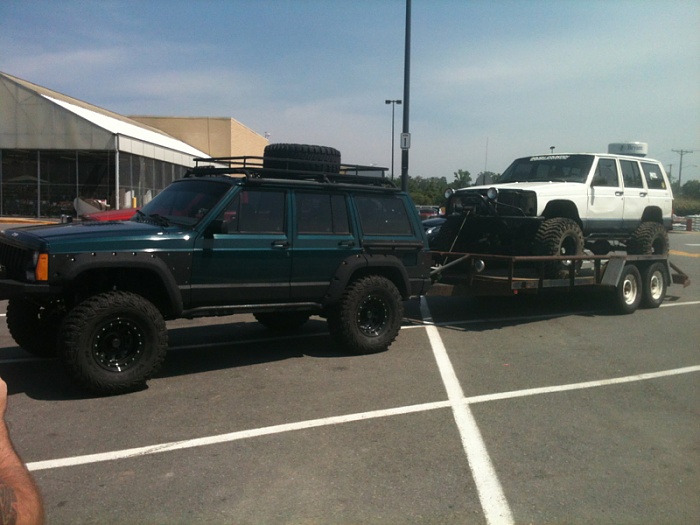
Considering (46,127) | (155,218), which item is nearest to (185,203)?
(155,218)

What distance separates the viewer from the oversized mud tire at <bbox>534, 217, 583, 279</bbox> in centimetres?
944

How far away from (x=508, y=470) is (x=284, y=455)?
1517mm

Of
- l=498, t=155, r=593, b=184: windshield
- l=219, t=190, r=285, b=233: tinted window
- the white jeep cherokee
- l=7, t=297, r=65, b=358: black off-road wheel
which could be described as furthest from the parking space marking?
l=498, t=155, r=593, b=184: windshield

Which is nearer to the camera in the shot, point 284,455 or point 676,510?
point 676,510

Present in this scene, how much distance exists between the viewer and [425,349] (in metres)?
7.94

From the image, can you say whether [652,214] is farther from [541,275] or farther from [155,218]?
[155,218]

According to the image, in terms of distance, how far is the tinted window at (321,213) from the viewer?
7.09 metres

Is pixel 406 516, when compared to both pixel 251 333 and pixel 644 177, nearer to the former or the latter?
pixel 251 333

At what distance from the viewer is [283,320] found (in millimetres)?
8602

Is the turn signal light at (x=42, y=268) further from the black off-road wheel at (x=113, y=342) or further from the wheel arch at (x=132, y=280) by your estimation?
the black off-road wheel at (x=113, y=342)

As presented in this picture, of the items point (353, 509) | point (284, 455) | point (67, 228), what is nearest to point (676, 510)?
point (353, 509)

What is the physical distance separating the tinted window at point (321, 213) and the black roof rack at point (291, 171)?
26cm

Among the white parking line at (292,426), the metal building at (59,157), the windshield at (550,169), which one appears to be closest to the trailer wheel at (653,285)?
the windshield at (550,169)

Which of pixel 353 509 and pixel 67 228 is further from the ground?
pixel 67 228
